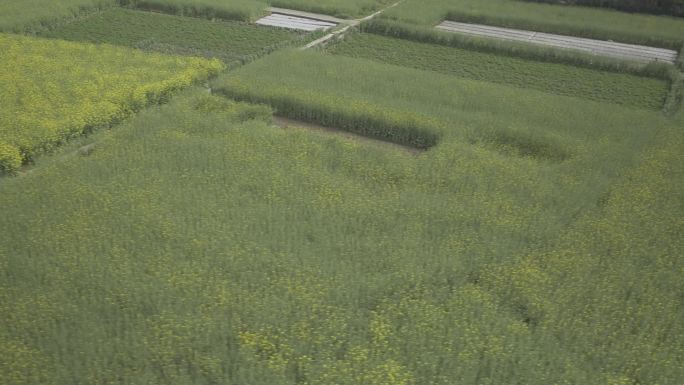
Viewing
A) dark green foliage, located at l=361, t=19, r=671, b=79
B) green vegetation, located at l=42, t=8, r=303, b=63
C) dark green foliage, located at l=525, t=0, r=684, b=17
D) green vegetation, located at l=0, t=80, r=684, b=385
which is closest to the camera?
green vegetation, located at l=0, t=80, r=684, b=385

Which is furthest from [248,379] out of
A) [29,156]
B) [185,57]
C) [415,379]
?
[185,57]

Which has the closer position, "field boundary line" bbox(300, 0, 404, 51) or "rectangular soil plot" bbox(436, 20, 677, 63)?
"field boundary line" bbox(300, 0, 404, 51)

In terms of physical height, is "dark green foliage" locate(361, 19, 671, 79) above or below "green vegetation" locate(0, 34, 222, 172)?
above

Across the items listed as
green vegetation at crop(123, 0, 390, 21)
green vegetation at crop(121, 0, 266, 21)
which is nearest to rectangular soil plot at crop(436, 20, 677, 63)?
green vegetation at crop(123, 0, 390, 21)

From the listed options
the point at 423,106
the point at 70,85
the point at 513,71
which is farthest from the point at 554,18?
the point at 70,85

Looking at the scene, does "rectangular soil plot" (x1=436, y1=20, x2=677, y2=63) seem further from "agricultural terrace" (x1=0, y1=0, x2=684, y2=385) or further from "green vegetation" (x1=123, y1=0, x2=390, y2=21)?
"green vegetation" (x1=123, y1=0, x2=390, y2=21)
